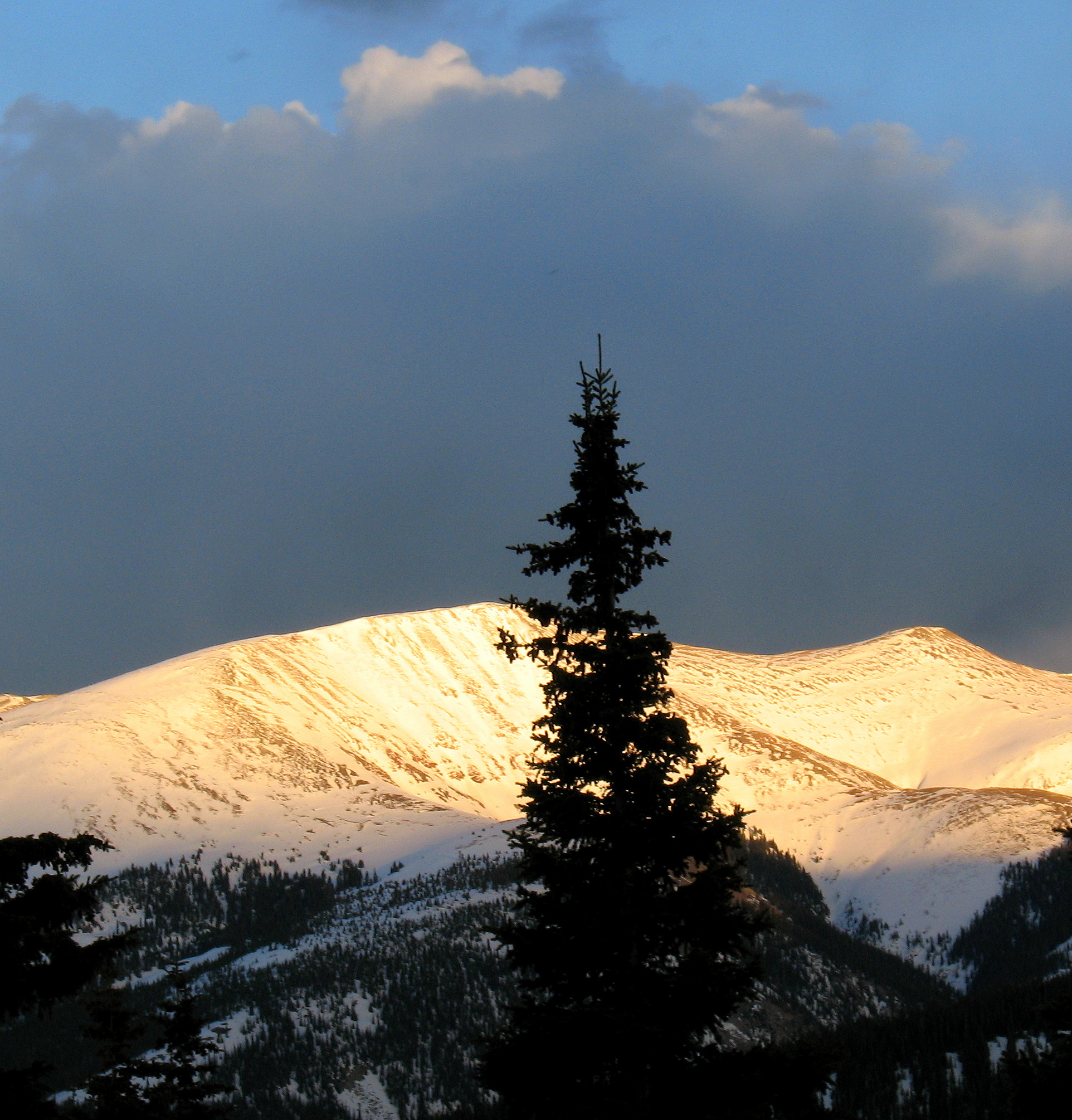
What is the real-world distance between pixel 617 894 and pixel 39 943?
29.0 ft

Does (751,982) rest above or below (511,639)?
below

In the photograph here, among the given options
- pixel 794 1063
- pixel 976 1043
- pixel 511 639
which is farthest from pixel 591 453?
pixel 976 1043

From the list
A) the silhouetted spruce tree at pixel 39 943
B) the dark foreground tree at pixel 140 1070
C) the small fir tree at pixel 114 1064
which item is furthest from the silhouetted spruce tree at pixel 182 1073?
the silhouetted spruce tree at pixel 39 943

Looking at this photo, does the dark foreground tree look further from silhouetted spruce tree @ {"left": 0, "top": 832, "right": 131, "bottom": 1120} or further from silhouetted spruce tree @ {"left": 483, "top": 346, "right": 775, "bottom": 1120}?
silhouetted spruce tree @ {"left": 483, "top": 346, "right": 775, "bottom": 1120}

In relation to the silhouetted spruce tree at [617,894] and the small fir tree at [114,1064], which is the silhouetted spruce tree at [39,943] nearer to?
the silhouetted spruce tree at [617,894]

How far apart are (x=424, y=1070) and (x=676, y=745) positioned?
150 metres

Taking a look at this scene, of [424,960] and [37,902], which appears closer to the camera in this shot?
[37,902]

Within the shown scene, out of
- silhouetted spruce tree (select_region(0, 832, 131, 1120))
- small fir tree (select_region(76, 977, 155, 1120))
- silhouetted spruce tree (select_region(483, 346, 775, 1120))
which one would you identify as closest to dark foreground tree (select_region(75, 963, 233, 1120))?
small fir tree (select_region(76, 977, 155, 1120))

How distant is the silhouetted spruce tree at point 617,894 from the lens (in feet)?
67.5

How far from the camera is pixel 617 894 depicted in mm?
21141

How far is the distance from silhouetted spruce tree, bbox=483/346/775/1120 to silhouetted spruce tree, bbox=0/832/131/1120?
21.7 ft

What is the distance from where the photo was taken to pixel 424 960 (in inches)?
7111

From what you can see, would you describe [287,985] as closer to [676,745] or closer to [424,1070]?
[424,1070]

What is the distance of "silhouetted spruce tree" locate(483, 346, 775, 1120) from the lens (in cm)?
2056
